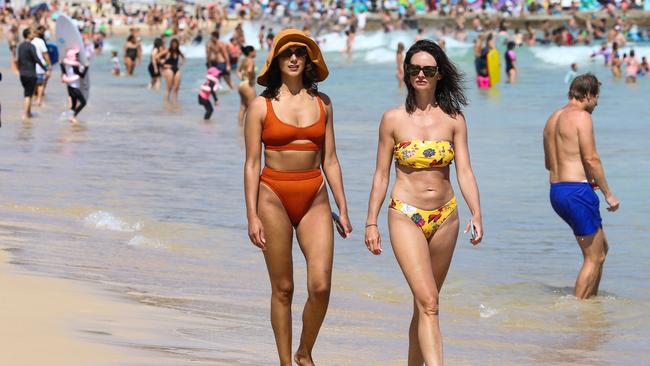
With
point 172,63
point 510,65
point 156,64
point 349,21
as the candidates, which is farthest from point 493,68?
point 349,21

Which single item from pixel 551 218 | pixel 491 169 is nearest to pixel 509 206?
pixel 551 218

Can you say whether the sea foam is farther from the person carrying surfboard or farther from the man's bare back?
the person carrying surfboard

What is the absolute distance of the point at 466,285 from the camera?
33.1 feet

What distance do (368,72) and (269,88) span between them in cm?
4377

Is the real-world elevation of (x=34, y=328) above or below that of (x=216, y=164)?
above

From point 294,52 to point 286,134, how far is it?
384 millimetres

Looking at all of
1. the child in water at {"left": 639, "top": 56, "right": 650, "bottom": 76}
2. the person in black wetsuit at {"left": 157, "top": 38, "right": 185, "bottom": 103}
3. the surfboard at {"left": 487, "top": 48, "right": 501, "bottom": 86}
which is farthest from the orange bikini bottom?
the child in water at {"left": 639, "top": 56, "right": 650, "bottom": 76}

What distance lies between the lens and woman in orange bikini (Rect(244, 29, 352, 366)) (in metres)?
6.22

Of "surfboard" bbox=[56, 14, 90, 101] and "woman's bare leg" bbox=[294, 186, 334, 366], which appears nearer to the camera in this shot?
"woman's bare leg" bbox=[294, 186, 334, 366]

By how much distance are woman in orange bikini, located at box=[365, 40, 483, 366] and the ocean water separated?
3.29 ft

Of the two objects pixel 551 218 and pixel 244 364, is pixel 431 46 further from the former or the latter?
pixel 551 218

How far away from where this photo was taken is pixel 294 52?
6.30 meters

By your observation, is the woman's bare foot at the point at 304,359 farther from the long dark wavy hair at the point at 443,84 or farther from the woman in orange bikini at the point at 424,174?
the long dark wavy hair at the point at 443,84

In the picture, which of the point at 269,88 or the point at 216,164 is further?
the point at 216,164
